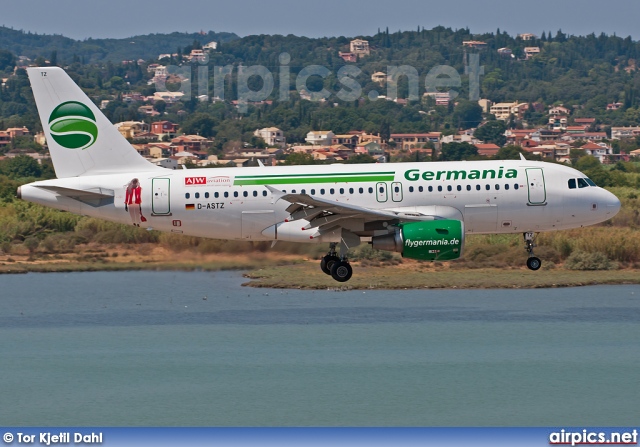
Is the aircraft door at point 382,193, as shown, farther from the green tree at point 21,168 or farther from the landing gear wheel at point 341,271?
the green tree at point 21,168

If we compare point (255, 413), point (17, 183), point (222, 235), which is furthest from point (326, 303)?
point (17, 183)

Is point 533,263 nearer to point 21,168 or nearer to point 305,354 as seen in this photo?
point 305,354

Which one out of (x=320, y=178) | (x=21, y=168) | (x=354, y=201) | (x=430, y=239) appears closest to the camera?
(x=430, y=239)

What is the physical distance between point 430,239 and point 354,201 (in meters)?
3.37

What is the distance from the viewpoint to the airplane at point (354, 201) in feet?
165

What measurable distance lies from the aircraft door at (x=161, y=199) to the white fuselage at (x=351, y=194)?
40mm

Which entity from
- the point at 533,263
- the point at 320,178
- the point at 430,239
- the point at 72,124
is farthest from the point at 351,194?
the point at 72,124

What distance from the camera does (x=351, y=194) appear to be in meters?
50.6

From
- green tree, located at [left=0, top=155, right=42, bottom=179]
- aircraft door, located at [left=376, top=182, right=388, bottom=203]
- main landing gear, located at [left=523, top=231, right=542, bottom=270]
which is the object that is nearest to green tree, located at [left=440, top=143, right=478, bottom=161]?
green tree, located at [left=0, top=155, right=42, bottom=179]

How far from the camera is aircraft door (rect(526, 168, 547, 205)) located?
5100cm

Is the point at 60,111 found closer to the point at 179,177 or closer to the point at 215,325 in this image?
the point at 179,177

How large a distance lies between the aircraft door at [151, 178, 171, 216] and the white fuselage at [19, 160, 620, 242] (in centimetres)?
4

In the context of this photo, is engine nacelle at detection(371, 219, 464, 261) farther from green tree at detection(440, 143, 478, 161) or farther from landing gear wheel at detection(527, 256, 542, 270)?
green tree at detection(440, 143, 478, 161)

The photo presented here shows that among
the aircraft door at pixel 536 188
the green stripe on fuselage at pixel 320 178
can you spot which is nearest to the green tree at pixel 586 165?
the aircraft door at pixel 536 188
